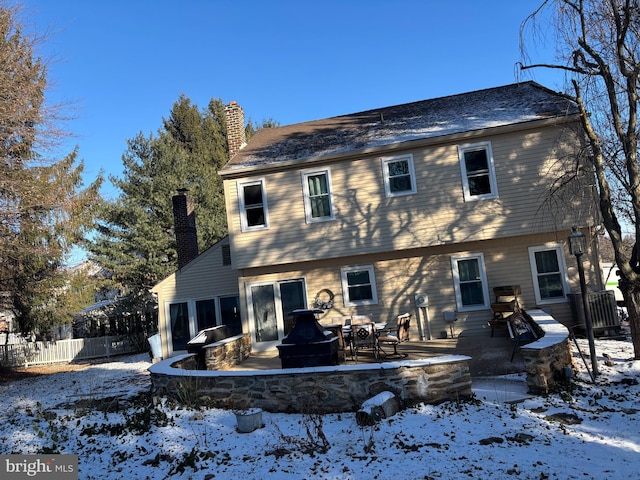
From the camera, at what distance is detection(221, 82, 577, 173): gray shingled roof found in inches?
502

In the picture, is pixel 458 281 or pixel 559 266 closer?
pixel 559 266

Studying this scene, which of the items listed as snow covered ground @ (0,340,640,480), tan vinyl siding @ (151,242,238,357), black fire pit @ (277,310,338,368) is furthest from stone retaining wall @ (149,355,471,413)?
tan vinyl siding @ (151,242,238,357)

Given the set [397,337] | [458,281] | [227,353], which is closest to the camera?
[397,337]

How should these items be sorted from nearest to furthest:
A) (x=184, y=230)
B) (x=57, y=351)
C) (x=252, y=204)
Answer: (x=252, y=204) < (x=184, y=230) < (x=57, y=351)

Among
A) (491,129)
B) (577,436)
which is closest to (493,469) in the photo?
(577,436)

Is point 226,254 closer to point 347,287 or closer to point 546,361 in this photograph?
point 347,287

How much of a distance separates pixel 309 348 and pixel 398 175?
20.9 feet

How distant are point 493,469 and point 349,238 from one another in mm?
8611

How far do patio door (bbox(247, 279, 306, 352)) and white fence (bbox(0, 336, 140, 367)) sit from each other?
39.6ft

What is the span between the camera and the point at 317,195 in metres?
13.3

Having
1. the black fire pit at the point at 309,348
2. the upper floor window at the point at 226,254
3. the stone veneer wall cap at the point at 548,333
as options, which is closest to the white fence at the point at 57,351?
the upper floor window at the point at 226,254

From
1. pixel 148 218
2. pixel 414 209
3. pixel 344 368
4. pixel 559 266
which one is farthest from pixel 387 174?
pixel 148 218

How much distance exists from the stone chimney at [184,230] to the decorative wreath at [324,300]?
5.83 meters

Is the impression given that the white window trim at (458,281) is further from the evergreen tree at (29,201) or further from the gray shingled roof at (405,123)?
the evergreen tree at (29,201)
